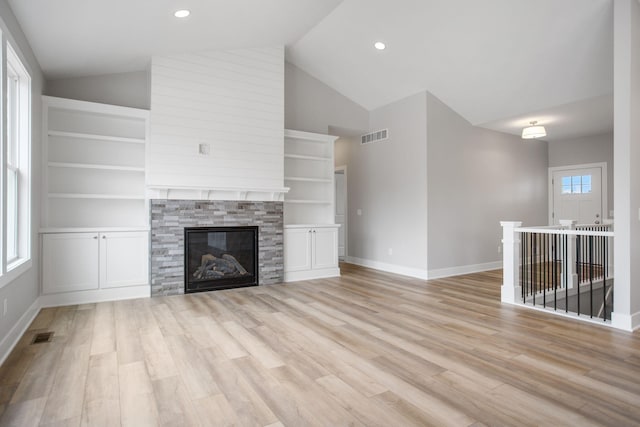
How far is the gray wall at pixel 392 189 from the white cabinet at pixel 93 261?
13.0 feet

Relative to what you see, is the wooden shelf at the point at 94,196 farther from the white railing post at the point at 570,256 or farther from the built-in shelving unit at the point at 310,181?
Result: the white railing post at the point at 570,256

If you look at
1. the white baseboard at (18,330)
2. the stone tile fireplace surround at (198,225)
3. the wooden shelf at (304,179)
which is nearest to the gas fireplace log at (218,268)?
the stone tile fireplace surround at (198,225)

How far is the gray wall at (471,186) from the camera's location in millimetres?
6078

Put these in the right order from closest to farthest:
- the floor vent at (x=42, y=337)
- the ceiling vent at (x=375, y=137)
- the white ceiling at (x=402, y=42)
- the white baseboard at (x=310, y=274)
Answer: the floor vent at (x=42, y=337) < the white ceiling at (x=402, y=42) < the white baseboard at (x=310, y=274) < the ceiling vent at (x=375, y=137)

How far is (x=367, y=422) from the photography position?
1.91 metres

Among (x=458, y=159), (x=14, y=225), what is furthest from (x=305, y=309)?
(x=458, y=159)

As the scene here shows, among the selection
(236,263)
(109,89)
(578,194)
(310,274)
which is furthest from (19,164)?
(578,194)

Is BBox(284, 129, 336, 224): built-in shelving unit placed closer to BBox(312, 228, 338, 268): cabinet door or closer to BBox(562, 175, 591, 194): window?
BBox(312, 228, 338, 268): cabinet door

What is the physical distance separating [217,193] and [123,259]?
144 centimetres

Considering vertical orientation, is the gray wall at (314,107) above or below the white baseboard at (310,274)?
above

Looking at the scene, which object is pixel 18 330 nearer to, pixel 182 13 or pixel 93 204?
pixel 93 204

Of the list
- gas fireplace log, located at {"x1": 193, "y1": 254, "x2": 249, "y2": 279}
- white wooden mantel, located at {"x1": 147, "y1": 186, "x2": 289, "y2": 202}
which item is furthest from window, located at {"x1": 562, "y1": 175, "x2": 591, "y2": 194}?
gas fireplace log, located at {"x1": 193, "y1": 254, "x2": 249, "y2": 279}

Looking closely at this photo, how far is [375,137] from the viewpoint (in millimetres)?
7027

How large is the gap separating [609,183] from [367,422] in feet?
25.7
